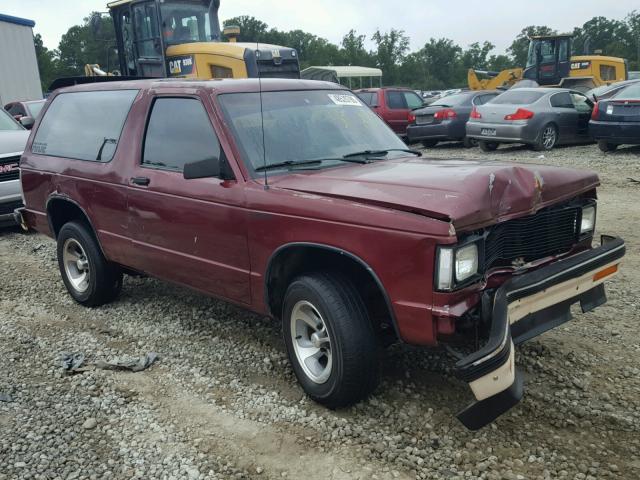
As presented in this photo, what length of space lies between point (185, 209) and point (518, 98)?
11630mm

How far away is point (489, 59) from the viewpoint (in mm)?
87875

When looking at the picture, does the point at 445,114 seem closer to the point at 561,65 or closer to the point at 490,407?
the point at 561,65

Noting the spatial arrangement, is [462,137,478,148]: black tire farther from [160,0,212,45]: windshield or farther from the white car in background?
the white car in background

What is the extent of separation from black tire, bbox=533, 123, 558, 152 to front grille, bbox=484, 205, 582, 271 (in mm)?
10416

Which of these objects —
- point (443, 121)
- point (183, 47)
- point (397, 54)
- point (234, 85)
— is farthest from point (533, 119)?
point (397, 54)

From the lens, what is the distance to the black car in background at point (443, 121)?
619 inches

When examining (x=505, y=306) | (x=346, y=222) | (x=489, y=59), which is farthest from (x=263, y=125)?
(x=489, y=59)

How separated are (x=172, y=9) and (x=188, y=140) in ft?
29.3

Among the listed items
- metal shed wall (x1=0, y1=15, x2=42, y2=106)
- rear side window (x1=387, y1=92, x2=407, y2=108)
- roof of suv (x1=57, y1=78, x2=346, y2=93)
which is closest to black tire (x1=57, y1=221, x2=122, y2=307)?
roof of suv (x1=57, y1=78, x2=346, y2=93)

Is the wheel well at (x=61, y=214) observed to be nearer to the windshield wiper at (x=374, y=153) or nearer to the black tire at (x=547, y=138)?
the windshield wiper at (x=374, y=153)

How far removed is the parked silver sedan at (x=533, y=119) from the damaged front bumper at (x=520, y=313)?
10.3 metres

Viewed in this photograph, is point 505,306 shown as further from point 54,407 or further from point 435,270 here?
point 54,407

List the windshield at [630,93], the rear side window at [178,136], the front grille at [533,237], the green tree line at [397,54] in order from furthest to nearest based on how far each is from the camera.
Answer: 1. the green tree line at [397,54]
2. the windshield at [630,93]
3. the rear side window at [178,136]
4. the front grille at [533,237]

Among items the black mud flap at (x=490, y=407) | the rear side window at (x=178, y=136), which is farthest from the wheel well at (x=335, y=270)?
the rear side window at (x=178, y=136)
